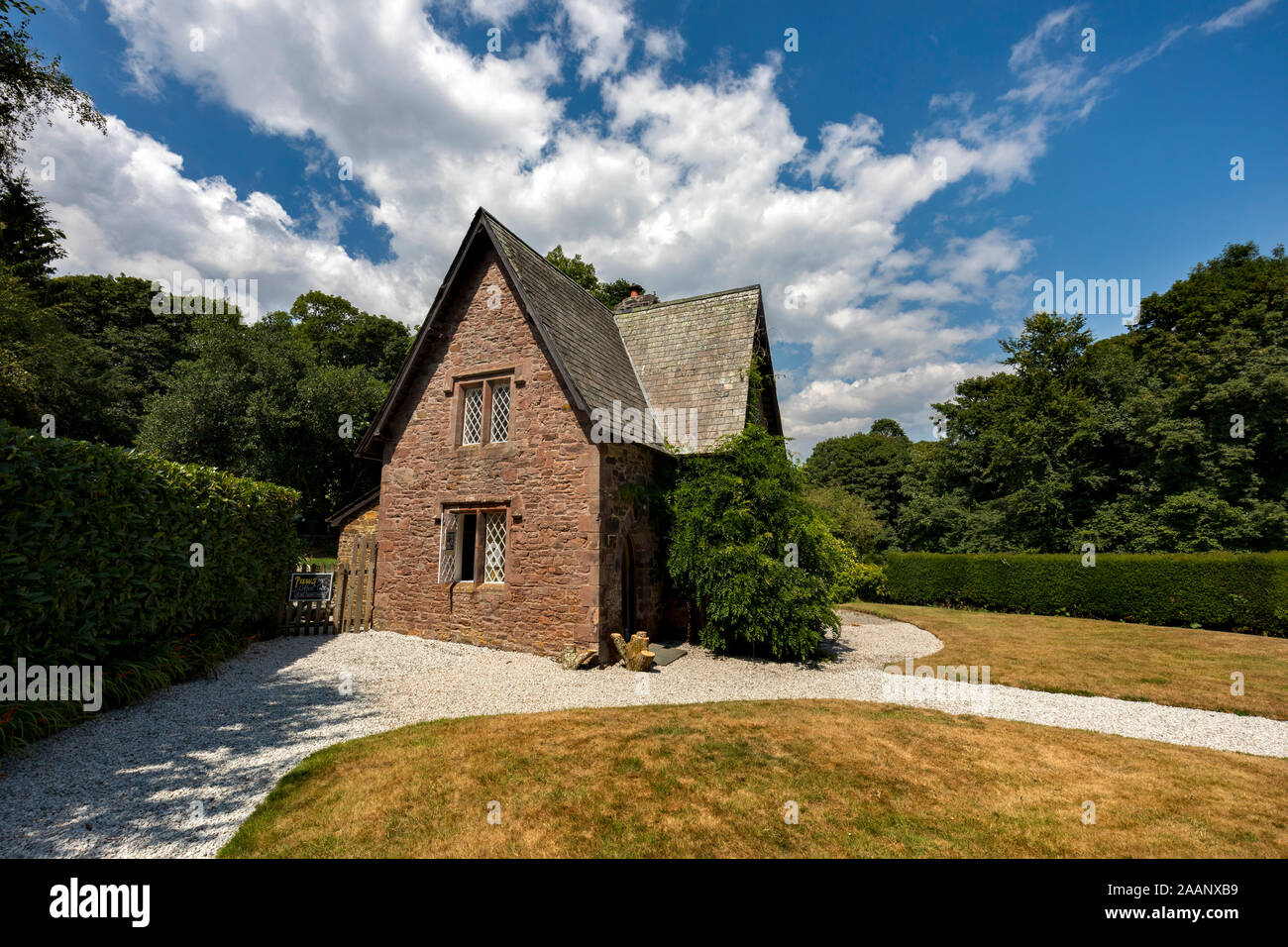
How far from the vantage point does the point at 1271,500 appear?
20312 millimetres

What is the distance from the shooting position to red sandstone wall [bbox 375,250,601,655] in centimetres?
1142

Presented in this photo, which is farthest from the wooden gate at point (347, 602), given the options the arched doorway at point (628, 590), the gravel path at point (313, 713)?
the arched doorway at point (628, 590)

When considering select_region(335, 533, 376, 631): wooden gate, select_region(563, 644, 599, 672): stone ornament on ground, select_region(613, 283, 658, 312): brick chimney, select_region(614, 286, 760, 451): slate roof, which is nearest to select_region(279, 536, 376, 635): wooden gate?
select_region(335, 533, 376, 631): wooden gate

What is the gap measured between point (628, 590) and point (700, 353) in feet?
24.8

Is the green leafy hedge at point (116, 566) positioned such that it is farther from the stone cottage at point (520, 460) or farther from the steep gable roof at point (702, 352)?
the steep gable roof at point (702, 352)

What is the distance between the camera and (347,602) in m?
13.4

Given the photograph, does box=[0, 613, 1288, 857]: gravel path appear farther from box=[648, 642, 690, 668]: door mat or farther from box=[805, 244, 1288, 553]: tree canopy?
box=[805, 244, 1288, 553]: tree canopy

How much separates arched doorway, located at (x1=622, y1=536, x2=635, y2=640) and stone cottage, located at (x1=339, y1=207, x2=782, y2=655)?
0.14 feet

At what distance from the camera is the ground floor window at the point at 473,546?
12.6 meters

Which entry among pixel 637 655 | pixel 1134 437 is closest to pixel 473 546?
pixel 637 655

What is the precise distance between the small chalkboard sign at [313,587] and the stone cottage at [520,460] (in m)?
1.60
